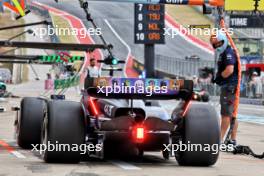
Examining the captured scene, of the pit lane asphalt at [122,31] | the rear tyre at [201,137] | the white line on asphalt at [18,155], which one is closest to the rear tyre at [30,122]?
the white line on asphalt at [18,155]

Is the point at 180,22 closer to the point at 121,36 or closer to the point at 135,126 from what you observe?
the point at 121,36

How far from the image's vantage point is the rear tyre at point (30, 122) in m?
11.6

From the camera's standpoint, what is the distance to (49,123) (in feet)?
30.3

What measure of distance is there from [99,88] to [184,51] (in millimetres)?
67832

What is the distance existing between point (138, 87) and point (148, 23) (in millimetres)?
31755

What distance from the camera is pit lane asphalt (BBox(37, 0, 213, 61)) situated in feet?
244

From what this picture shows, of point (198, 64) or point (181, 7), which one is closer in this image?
point (198, 64)

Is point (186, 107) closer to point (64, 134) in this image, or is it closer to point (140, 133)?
point (140, 133)

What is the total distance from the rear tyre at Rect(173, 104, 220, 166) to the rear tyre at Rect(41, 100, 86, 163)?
49.1 inches

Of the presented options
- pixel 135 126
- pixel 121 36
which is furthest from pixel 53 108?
pixel 121 36

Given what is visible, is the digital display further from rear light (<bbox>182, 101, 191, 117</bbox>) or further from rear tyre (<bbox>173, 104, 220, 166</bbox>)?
rear tyre (<bbox>173, 104, 220, 166</bbox>)

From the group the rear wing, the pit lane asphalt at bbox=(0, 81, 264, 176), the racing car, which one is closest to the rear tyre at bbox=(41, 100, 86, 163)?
the racing car

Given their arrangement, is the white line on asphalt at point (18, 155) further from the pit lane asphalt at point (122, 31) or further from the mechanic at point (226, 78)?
the pit lane asphalt at point (122, 31)

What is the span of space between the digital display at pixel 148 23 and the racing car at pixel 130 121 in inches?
1227
